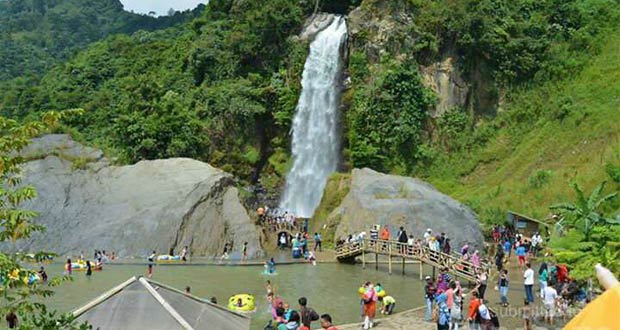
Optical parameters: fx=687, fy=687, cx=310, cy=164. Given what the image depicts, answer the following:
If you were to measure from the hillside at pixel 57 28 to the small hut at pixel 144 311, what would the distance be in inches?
3598

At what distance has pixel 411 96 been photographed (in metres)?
43.7

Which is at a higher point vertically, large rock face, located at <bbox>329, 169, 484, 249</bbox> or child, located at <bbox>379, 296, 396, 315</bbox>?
large rock face, located at <bbox>329, 169, 484, 249</bbox>

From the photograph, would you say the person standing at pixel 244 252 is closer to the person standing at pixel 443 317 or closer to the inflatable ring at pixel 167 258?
the inflatable ring at pixel 167 258

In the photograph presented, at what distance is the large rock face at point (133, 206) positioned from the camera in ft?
109

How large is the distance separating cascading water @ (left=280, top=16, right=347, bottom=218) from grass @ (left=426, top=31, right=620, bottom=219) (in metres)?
6.92

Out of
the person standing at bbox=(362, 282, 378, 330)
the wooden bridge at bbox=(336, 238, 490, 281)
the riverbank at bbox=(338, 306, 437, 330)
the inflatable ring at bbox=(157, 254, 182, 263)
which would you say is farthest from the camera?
the inflatable ring at bbox=(157, 254, 182, 263)

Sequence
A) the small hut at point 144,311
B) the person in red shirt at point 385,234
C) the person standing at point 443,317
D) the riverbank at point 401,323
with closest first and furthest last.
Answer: the small hut at point 144,311 < the person standing at point 443,317 < the riverbank at point 401,323 < the person in red shirt at point 385,234

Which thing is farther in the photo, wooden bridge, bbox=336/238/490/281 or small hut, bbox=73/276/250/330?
wooden bridge, bbox=336/238/490/281

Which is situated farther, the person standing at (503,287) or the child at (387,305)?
the child at (387,305)

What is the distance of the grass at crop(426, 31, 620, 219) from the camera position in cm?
3544

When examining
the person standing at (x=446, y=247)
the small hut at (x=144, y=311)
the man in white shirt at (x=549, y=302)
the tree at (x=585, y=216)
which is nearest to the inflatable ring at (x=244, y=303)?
the man in white shirt at (x=549, y=302)

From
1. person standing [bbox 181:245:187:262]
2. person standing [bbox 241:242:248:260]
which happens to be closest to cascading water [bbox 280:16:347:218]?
person standing [bbox 241:242:248:260]

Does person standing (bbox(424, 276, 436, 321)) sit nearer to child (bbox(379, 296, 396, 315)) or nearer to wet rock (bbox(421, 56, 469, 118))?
child (bbox(379, 296, 396, 315))

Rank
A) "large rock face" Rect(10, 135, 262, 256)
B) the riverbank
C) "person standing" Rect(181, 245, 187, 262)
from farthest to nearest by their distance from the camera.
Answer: "large rock face" Rect(10, 135, 262, 256) < "person standing" Rect(181, 245, 187, 262) < the riverbank
